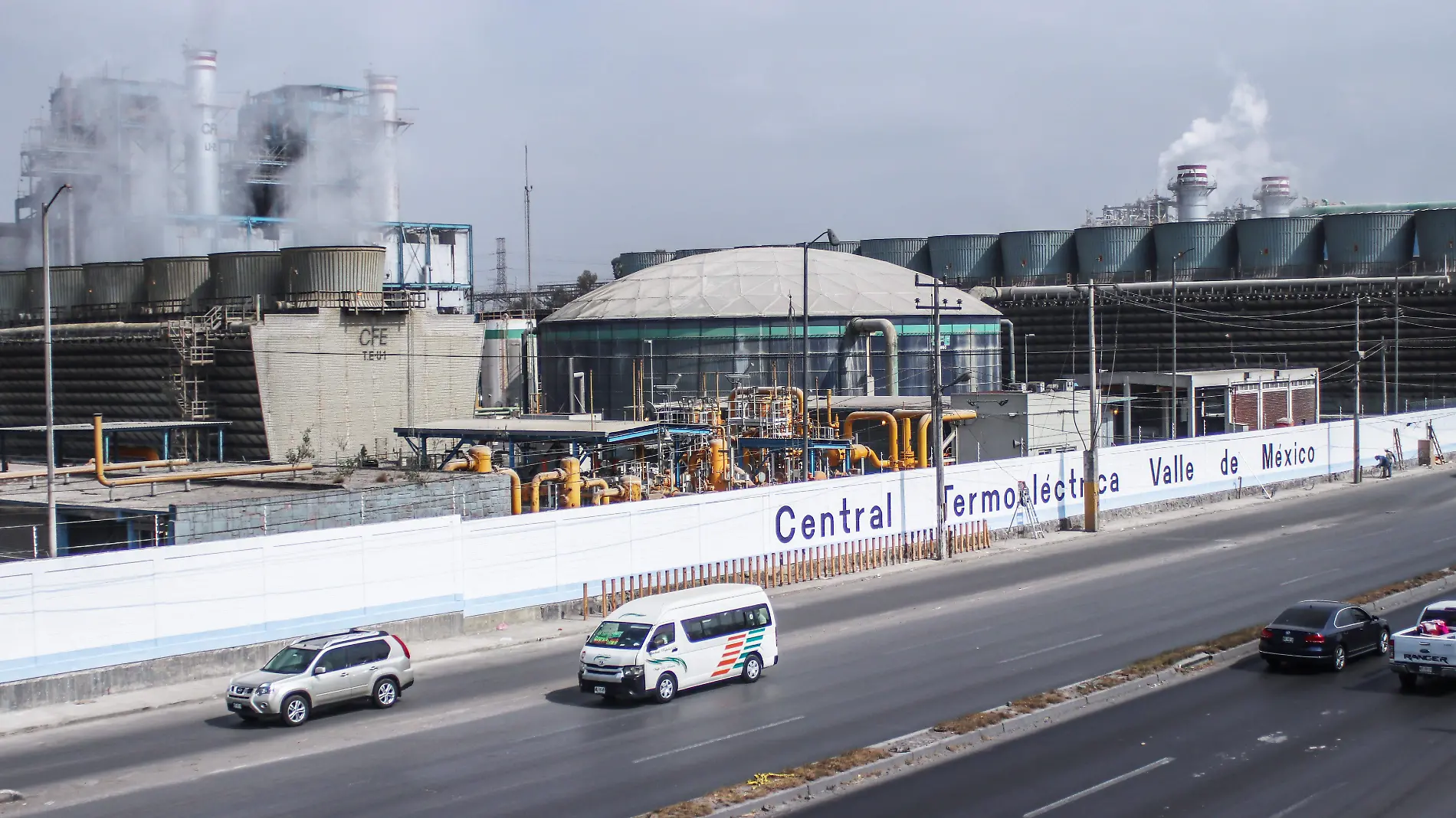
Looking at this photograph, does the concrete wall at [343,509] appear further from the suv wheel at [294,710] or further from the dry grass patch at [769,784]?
the dry grass patch at [769,784]

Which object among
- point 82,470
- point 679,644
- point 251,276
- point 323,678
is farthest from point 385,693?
point 251,276

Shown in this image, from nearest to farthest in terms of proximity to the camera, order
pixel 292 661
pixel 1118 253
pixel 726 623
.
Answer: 1. pixel 292 661
2. pixel 726 623
3. pixel 1118 253

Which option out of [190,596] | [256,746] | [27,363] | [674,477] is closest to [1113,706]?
[256,746]

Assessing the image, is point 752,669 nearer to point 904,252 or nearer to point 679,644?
point 679,644

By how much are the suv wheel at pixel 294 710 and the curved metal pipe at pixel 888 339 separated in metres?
45.7

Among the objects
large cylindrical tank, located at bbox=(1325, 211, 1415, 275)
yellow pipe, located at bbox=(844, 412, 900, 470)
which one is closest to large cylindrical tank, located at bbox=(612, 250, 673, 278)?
large cylindrical tank, located at bbox=(1325, 211, 1415, 275)

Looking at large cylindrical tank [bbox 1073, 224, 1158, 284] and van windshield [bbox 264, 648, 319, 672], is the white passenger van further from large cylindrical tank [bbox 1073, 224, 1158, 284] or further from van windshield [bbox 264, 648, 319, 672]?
large cylindrical tank [bbox 1073, 224, 1158, 284]

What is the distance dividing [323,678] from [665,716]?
5.79 m

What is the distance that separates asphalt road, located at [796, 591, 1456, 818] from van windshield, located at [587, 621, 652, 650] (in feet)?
21.9

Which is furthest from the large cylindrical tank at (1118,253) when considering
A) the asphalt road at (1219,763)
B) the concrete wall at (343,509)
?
the asphalt road at (1219,763)

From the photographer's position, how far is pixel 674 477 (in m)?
48.1

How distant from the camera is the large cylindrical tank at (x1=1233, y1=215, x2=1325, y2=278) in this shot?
355ft

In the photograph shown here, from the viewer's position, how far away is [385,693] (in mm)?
22812

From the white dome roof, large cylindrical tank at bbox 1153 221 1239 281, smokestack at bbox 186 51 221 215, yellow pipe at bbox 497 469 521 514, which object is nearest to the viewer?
yellow pipe at bbox 497 469 521 514
